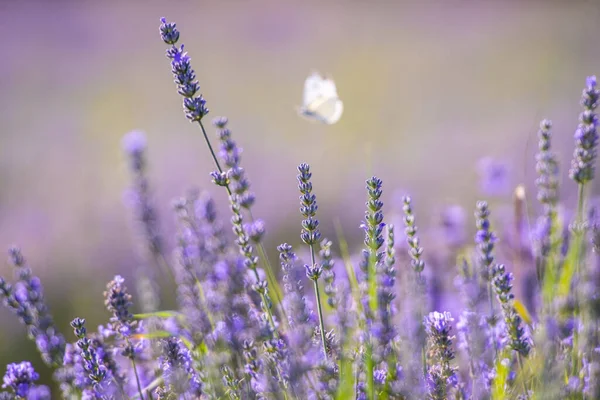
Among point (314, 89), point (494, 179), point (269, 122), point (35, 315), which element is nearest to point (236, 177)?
point (35, 315)

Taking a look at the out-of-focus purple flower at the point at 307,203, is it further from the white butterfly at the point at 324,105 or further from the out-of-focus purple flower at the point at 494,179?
the out-of-focus purple flower at the point at 494,179

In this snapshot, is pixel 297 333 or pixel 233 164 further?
pixel 233 164

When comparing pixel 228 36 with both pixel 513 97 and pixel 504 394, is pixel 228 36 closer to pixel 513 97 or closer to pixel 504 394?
pixel 513 97

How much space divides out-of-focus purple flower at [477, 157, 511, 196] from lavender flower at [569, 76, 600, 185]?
1.77 m

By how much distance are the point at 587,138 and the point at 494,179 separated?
184cm

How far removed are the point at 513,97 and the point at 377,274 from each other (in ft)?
23.1

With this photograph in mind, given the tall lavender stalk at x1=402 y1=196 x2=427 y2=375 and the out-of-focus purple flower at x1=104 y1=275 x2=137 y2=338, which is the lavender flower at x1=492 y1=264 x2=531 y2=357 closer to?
the tall lavender stalk at x1=402 y1=196 x2=427 y2=375

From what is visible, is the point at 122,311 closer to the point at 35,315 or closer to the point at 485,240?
the point at 35,315

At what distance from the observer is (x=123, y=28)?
35.3 feet

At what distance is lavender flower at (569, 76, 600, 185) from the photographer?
1.58m

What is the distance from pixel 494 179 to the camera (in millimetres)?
3404

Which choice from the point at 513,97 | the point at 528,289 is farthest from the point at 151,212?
the point at 513,97

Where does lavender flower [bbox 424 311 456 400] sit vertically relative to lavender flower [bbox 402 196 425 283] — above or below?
below

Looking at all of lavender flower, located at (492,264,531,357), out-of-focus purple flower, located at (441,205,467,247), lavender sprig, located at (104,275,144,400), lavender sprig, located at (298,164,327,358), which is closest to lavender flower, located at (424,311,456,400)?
lavender flower, located at (492,264,531,357)
